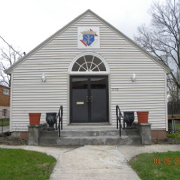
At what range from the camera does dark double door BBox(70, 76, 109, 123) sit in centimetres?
936

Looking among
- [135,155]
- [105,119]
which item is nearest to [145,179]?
[135,155]

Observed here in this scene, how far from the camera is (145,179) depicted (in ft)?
13.1

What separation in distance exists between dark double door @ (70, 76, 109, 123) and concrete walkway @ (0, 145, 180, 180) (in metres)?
2.55

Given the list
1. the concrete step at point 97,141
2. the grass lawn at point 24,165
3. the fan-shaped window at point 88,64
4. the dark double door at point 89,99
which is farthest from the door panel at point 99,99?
the grass lawn at point 24,165

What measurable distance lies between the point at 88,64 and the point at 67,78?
1.16 metres

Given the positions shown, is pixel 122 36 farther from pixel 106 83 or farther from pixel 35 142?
pixel 35 142

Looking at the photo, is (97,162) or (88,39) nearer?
(97,162)

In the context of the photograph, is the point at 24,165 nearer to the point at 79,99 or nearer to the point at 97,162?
the point at 97,162

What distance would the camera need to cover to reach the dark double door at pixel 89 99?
9.36 meters

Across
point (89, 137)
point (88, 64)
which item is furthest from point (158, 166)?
point (88, 64)

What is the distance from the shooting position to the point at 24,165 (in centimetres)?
477

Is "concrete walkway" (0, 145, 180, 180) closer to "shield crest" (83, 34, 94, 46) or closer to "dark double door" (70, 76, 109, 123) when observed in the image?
"dark double door" (70, 76, 109, 123)
